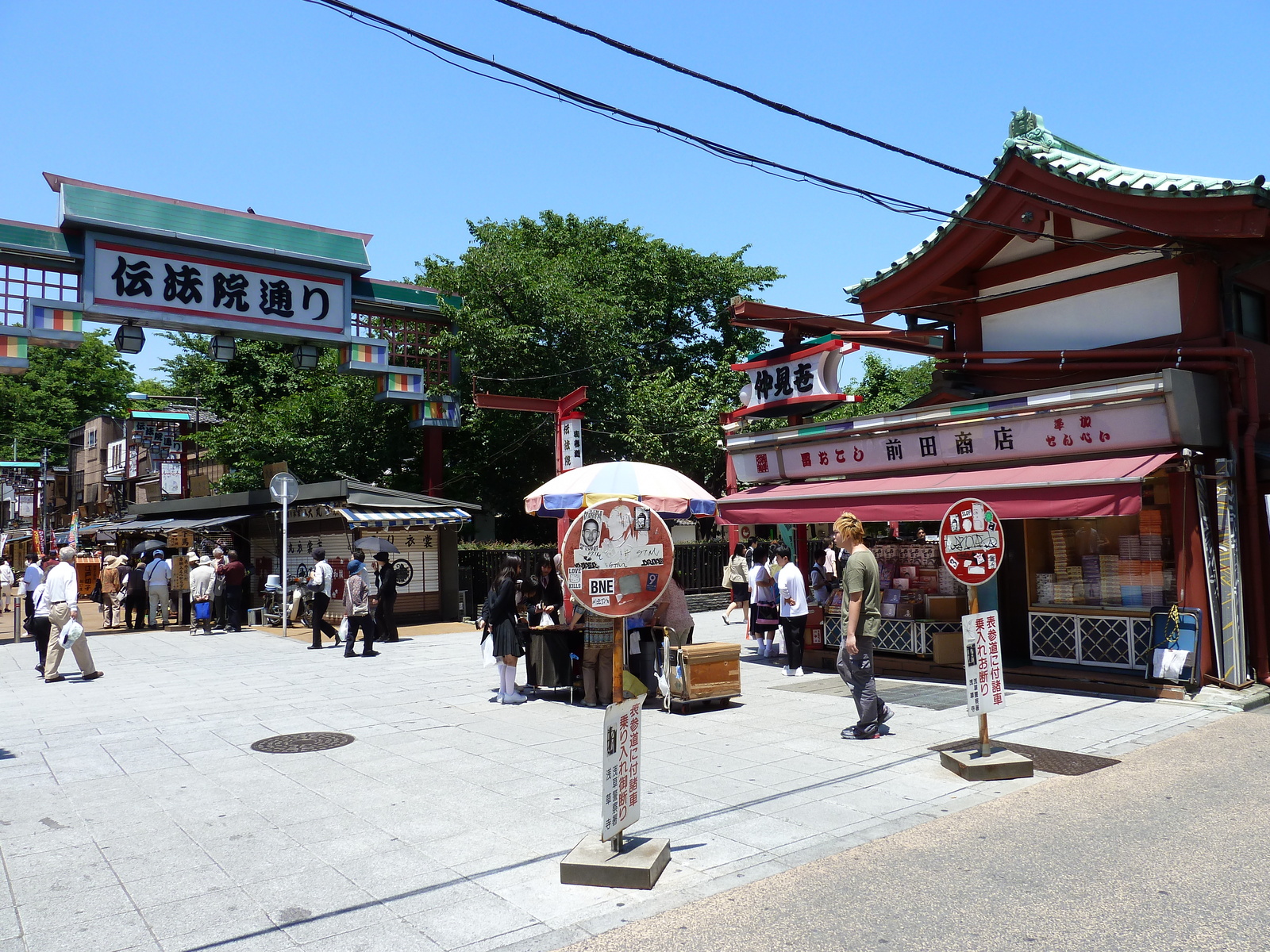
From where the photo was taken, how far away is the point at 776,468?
14.8 m

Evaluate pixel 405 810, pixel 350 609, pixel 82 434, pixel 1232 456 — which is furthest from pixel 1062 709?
pixel 82 434

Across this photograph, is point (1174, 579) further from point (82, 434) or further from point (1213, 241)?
point (82, 434)

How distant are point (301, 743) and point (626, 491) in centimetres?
450

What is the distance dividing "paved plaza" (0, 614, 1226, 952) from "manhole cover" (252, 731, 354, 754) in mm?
201

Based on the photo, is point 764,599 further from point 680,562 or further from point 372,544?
point 680,562

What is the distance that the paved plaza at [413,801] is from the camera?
479 centimetres

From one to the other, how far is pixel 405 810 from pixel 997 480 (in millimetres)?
8120

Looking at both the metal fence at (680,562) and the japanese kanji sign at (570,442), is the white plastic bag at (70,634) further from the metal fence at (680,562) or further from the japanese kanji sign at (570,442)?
the metal fence at (680,562)

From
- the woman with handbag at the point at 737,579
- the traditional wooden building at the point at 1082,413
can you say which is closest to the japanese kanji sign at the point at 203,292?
the traditional wooden building at the point at 1082,413

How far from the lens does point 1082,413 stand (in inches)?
434

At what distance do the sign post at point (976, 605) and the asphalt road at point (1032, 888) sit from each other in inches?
31.1

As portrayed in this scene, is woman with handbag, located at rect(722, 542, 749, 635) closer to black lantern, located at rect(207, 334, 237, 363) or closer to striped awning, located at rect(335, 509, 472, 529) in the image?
striped awning, located at rect(335, 509, 472, 529)

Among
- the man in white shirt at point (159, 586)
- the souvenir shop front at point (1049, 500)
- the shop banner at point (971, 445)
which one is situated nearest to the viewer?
the souvenir shop front at point (1049, 500)

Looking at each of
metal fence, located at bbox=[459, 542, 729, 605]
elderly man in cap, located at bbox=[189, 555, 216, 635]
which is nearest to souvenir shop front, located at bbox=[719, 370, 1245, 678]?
metal fence, located at bbox=[459, 542, 729, 605]
